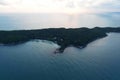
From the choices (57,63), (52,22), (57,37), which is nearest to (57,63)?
(57,63)

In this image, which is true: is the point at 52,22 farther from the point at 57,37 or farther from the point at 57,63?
the point at 57,63

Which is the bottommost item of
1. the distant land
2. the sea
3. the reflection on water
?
the sea

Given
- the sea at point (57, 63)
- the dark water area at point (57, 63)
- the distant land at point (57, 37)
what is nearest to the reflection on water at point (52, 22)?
the distant land at point (57, 37)

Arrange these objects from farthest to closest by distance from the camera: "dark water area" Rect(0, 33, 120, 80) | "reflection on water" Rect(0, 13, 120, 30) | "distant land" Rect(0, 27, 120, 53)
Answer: "reflection on water" Rect(0, 13, 120, 30), "distant land" Rect(0, 27, 120, 53), "dark water area" Rect(0, 33, 120, 80)

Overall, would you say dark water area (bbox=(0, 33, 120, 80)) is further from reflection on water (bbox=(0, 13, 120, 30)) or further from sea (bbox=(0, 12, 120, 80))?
reflection on water (bbox=(0, 13, 120, 30))

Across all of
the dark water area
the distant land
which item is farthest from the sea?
the distant land

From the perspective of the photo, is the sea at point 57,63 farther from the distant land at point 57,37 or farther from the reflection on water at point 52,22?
the reflection on water at point 52,22

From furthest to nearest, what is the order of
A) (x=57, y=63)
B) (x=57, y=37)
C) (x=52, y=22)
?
(x=52, y=22) < (x=57, y=37) < (x=57, y=63)

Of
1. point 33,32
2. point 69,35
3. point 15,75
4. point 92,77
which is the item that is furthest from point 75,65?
point 33,32

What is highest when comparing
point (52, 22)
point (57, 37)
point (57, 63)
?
point (52, 22)

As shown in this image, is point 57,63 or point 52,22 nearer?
point 57,63
